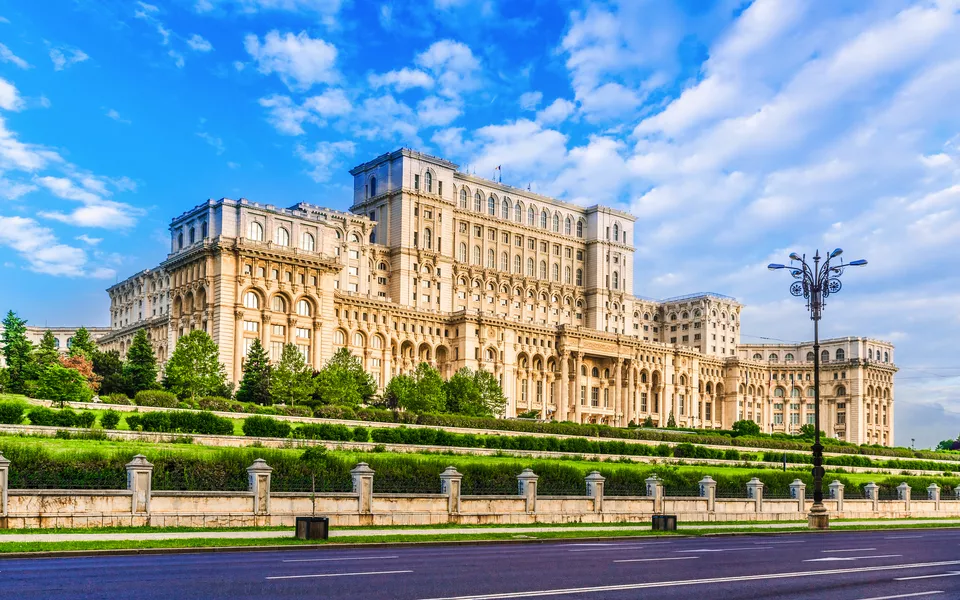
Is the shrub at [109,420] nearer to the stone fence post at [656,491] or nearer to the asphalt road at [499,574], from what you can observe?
the stone fence post at [656,491]

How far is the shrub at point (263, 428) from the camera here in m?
58.4

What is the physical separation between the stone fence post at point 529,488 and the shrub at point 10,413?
27610mm

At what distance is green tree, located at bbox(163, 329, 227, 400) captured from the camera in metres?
80.6

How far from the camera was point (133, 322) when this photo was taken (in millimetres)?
129750

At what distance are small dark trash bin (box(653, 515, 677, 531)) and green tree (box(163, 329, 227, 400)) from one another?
51.5 metres

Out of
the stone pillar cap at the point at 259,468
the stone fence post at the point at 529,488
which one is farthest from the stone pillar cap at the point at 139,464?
the stone fence post at the point at 529,488

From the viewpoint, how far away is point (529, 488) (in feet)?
126

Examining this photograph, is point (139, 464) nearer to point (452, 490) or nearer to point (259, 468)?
point (259, 468)

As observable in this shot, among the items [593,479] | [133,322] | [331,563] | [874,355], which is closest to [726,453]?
[593,479]

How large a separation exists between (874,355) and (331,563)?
174504mm

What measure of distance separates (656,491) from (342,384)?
46.6 metres

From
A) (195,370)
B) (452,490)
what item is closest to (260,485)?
(452,490)

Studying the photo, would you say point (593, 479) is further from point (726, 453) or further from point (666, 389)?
point (666, 389)

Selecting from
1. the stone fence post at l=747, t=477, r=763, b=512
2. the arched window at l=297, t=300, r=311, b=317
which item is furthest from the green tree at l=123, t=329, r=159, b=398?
the stone fence post at l=747, t=477, r=763, b=512
